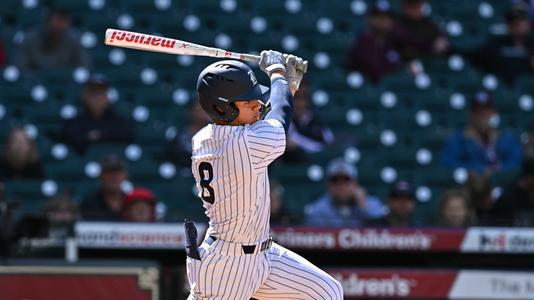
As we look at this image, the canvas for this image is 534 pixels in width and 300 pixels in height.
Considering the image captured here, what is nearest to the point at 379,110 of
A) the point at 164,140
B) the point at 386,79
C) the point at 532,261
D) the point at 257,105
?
the point at 386,79

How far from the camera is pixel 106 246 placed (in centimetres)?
721

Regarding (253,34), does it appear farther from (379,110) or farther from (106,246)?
(106,246)

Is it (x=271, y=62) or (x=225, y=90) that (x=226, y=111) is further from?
A: (x=271, y=62)

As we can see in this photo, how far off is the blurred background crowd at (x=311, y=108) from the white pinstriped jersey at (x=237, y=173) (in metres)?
2.54

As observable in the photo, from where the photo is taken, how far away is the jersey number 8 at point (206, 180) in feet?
16.4

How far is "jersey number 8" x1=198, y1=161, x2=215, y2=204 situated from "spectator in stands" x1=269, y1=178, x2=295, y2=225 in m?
2.29

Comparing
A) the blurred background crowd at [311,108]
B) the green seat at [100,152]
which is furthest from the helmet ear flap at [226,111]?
the green seat at [100,152]

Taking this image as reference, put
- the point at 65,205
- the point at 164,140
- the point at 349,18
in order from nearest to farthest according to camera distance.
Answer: the point at 65,205, the point at 164,140, the point at 349,18

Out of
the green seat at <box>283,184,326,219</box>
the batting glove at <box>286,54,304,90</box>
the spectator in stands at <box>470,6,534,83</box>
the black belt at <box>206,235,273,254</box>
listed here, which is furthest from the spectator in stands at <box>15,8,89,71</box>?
the black belt at <box>206,235,273,254</box>

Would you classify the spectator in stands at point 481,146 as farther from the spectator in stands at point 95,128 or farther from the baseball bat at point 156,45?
the baseball bat at point 156,45

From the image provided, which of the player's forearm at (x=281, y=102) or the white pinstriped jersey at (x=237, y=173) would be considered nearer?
the white pinstriped jersey at (x=237, y=173)

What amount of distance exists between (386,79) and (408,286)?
3422 millimetres

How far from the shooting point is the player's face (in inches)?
198

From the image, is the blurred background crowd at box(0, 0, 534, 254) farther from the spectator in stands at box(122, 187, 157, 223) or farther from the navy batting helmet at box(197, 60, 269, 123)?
the navy batting helmet at box(197, 60, 269, 123)
